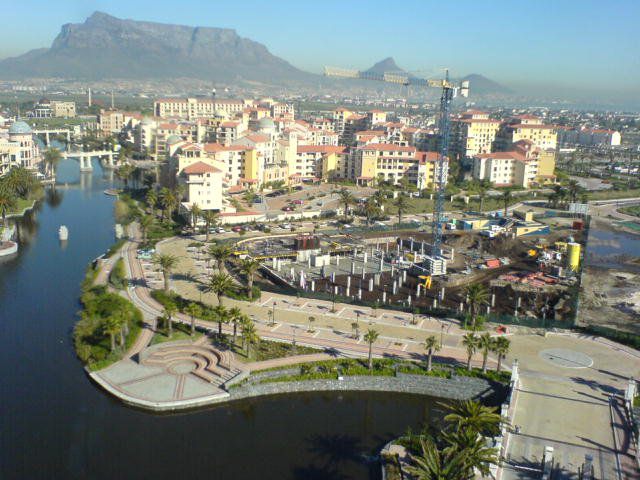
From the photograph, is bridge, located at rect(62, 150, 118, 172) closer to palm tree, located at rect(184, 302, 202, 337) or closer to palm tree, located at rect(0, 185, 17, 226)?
palm tree, located at rect(0, 185, 17, 226)

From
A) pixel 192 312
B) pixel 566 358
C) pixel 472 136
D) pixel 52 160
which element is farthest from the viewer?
pixel 472 136

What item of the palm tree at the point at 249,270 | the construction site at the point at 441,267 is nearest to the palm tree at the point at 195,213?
the construction site at the point at 441,267

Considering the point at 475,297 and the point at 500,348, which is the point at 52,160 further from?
the point at 500,348

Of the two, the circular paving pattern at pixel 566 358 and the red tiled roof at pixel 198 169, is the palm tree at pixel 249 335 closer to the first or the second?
the circular paving pattern at pixel 566 358

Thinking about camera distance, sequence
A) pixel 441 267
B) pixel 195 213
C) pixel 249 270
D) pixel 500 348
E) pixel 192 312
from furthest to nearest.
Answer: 1. pixel 195 213
2. pixel 441 267
3. pixel 249 270
4. pixel 192 312
5. pixel 500 348

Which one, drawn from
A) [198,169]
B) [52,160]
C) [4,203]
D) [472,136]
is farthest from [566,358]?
[52,160]

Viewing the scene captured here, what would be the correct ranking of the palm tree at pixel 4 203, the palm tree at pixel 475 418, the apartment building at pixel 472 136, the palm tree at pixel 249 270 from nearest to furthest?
1. the palm tree at pixel 475 418
2. the palm tree at pixel 249 270
3. the palm tree at pixel 4 203
4. the apartment building at pixel 472 136

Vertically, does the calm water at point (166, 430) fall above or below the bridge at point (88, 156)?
below

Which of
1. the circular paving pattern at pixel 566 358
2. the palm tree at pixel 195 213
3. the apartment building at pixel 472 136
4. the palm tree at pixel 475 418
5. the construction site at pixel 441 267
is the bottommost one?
the circular paving pattern at pixel 566 358

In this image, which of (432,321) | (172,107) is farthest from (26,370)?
(172,107)
